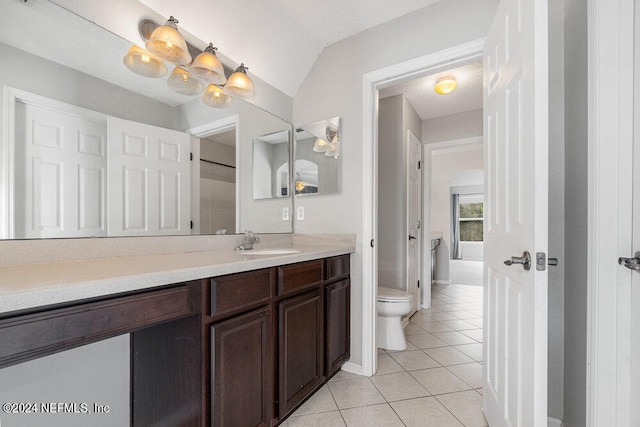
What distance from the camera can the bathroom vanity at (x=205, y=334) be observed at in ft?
2.31

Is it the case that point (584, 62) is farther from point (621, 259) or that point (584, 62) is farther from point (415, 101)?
point (415, 101)

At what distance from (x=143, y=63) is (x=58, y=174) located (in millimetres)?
702

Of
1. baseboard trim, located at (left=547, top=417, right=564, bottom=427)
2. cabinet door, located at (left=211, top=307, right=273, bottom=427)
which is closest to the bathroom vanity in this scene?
cabinet door, located at (left=211, top=307, right=273, bottom=427)

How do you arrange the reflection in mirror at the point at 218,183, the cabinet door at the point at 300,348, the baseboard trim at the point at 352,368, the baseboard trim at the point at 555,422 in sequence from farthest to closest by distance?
the baseboard trim at the point at 352,368 → the reflection in mirror at the point at 218,183 → the cabinet door at the point at 300,348 → the baseboard trim at the point at 555,422

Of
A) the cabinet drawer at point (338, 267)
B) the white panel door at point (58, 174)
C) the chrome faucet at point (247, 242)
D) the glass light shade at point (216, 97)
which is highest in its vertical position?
the glass light shade at point (216, 97)

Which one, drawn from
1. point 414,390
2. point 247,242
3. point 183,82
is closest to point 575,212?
point 414,390

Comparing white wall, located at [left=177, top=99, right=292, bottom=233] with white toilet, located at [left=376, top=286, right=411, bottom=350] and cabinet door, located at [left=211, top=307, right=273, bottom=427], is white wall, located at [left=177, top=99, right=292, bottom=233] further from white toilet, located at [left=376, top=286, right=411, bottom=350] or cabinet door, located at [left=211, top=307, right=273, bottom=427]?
white toilet, located at [left=376, top=286, right=411, bottom=350]

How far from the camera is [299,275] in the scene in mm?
1505

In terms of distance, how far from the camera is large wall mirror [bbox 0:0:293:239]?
106cm

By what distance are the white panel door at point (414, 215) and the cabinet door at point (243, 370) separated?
208 centimetres

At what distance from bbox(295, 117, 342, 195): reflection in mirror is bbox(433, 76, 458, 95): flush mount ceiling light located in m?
1.32

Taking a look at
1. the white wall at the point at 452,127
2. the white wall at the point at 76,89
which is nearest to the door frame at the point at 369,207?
the white wall at the point at 76,89

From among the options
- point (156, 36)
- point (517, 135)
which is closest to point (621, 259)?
point (517, 135)

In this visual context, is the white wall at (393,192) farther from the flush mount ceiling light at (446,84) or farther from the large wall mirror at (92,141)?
the large wall mirror at (92,141)
